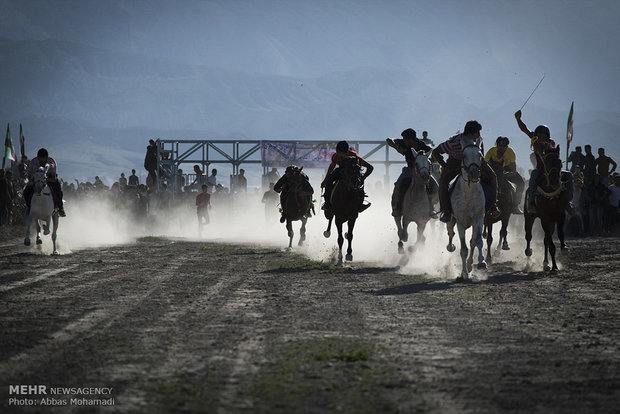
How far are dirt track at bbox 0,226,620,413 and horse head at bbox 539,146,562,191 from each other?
6.37 feet

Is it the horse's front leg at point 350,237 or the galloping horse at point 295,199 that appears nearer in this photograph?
the horse's front leg at point 350,237

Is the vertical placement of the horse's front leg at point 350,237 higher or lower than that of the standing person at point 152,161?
lower

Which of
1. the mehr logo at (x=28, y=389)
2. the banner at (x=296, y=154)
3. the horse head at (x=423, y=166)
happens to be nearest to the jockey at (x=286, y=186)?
the horse head at (x=423, y=166)

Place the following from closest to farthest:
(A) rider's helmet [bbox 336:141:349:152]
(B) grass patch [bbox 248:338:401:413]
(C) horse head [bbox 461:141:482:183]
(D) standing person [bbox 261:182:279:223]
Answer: (B) grass patch [bbox 248:338:401:413] < (C) horse head [bbox 461:141:482:183] < (A) rider's helmet [bbox 336:141:349:152] < (D) standing person [bbox 261:182:279:223]

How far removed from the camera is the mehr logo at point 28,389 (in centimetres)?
627

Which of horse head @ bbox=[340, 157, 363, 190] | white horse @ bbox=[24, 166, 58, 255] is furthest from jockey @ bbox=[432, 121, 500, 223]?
white horse @ bbox=[24, 166, 58, 255]

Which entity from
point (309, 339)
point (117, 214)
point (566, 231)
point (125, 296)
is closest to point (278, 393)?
point (309, 339)

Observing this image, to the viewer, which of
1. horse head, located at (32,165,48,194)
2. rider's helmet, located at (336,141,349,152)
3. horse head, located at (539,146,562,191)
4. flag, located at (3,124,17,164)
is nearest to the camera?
horse head, located at (539,146,562,191)

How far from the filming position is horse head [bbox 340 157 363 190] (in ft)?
61.3

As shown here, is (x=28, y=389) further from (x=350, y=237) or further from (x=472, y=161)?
(x=350, y=237)

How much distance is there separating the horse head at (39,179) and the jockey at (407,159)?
859 centimetres

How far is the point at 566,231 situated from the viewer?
32.7m

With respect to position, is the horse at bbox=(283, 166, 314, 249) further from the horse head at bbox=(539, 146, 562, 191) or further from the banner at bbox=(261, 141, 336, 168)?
the banner at bbox=(261, 141, 336, 168)

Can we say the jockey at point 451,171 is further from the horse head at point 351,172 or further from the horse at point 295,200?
the horse at point 295,200
